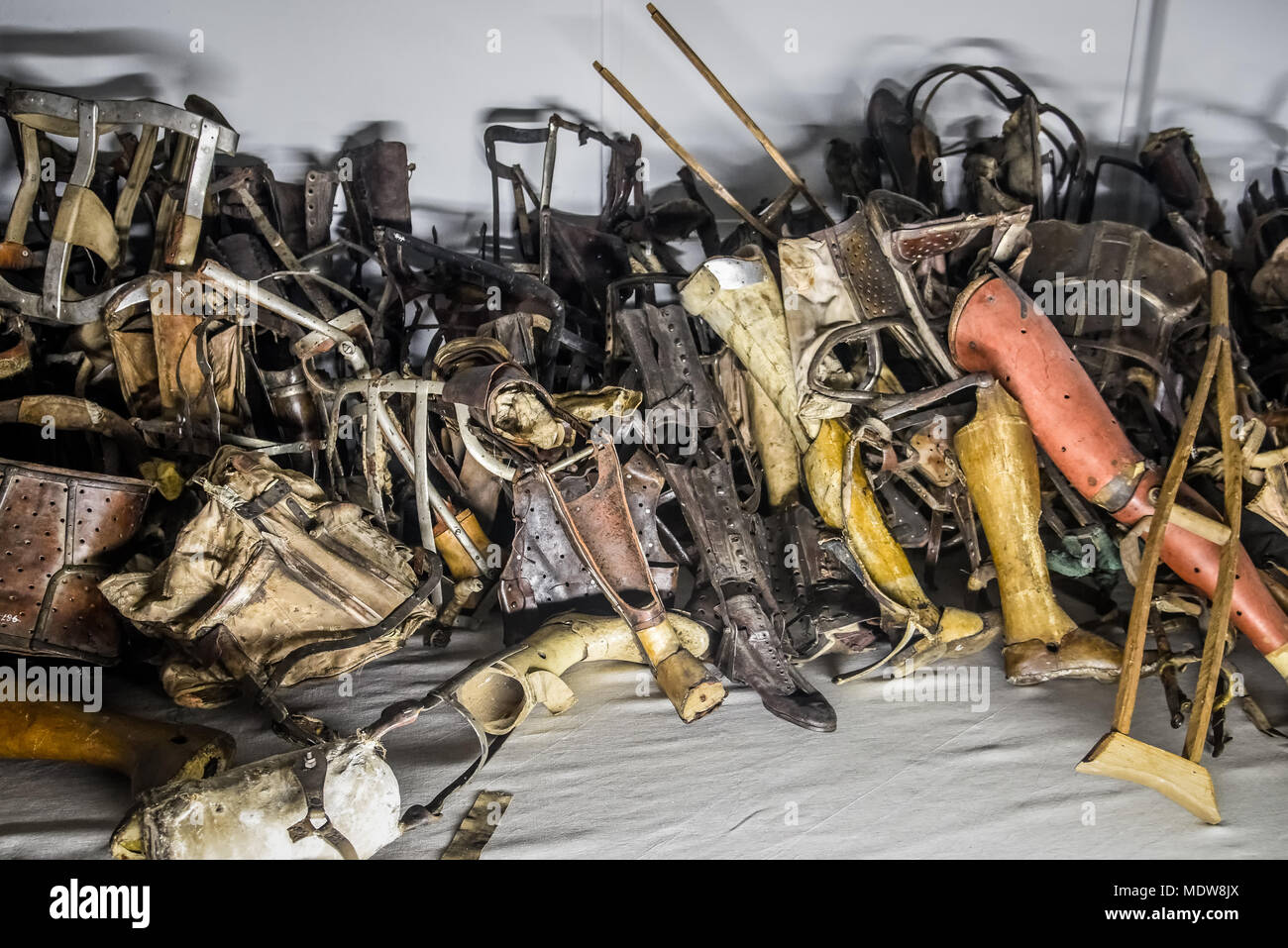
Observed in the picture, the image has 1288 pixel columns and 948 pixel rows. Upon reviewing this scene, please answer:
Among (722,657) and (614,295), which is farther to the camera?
(614,295)

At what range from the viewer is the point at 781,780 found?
2.48 m

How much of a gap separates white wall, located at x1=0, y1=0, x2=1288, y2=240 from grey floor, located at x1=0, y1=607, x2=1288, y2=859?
229 cm

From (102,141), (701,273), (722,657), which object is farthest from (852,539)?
(102,141)

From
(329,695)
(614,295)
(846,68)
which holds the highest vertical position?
(846,68)

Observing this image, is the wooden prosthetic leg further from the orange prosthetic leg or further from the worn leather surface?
the worn leather surface

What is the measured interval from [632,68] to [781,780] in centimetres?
292

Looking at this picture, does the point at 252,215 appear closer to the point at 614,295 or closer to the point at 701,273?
the point at 614,295

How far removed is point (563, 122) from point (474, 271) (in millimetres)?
724

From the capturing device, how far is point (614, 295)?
341cm

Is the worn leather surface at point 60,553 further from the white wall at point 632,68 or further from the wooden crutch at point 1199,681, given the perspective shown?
the wooden crutch at point 1199,681

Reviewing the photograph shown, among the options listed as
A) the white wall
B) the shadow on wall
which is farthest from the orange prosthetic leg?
the shadow on wall

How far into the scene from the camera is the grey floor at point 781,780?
7.38ft

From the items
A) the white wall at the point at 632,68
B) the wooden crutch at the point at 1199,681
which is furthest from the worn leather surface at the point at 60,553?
the wooden crutch at the point at 1199,681

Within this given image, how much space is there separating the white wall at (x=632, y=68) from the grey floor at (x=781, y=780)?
2292 mm
